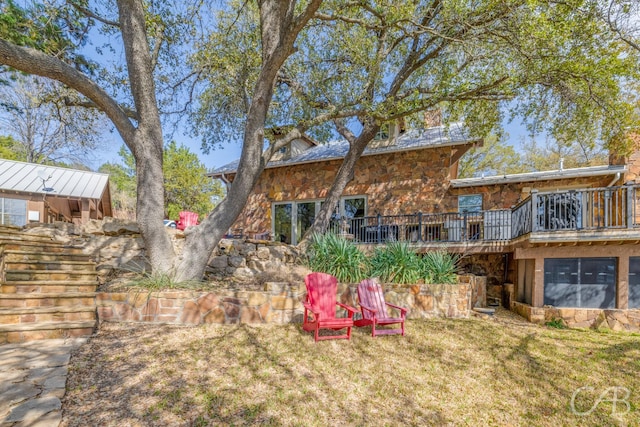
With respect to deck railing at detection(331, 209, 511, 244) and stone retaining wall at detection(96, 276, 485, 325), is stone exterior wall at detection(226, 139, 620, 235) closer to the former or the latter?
deck railing at detection(331, 209, 511, 244)

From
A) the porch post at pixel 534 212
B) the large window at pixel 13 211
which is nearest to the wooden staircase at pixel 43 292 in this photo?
the large window at pixel 13 211

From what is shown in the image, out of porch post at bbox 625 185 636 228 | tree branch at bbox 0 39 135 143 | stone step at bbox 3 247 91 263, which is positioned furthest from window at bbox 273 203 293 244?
porch post at bbox 625 185 636 228

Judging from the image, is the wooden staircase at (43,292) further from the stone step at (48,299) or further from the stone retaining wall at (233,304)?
the stone retaining wall at (233,304)

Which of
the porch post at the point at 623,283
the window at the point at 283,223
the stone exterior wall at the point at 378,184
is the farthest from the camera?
the window at the point at 283,223

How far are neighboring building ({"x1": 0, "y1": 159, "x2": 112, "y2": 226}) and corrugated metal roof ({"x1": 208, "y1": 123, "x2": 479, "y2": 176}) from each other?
4338 millimetres

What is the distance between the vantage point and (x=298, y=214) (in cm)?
1202

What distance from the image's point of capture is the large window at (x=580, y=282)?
6492mm

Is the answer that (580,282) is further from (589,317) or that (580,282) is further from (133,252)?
(133,252)

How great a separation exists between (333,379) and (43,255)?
16.5 ft

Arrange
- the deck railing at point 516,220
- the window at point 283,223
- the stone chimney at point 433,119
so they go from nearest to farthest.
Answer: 1. the deck railing at point 516,220
2. the stone chimney at point 433,119
3. the window at point 283,223

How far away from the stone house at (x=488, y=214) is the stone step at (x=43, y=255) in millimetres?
6504

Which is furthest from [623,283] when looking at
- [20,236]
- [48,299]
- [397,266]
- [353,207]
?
[20,236]

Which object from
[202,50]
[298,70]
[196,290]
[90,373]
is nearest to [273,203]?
[298,70]

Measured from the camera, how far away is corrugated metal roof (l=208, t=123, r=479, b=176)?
9844 millimetres
